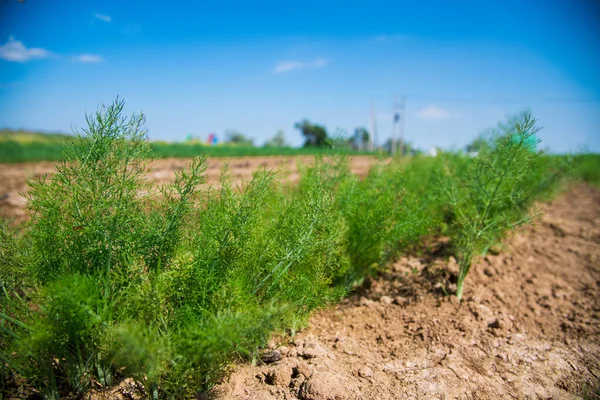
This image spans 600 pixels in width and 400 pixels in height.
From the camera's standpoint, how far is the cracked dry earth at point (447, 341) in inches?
94.0

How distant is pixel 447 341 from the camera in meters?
3.01

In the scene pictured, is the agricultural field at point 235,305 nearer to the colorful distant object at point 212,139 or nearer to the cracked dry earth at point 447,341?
the cracked dry earth at point 447,341

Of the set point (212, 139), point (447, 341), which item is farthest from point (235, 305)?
point (212, 139)

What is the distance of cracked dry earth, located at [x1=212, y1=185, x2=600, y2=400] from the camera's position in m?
2.39

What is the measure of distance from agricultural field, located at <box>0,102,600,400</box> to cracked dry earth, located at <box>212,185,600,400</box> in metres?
0.02

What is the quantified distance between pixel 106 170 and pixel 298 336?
1.86 m

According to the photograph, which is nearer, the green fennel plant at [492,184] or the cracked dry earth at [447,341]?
the cracked dry earth at [447,341]

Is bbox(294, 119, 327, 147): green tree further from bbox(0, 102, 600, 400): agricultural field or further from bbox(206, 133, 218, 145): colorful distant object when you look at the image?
bbox(0, 102, 600, 400): agricultural field

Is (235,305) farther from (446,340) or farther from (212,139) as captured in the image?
(212,139)

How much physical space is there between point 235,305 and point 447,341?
6.16 feet

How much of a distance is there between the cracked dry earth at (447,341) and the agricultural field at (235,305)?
0.02m

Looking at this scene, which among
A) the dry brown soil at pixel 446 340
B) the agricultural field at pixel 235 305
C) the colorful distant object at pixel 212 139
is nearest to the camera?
the agricultural field at pixel 235 305

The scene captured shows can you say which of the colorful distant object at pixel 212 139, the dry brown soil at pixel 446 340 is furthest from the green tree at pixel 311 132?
the dry brown soil at pixel 446 340

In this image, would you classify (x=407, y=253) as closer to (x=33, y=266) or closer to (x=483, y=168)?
(x=483, y=168)
